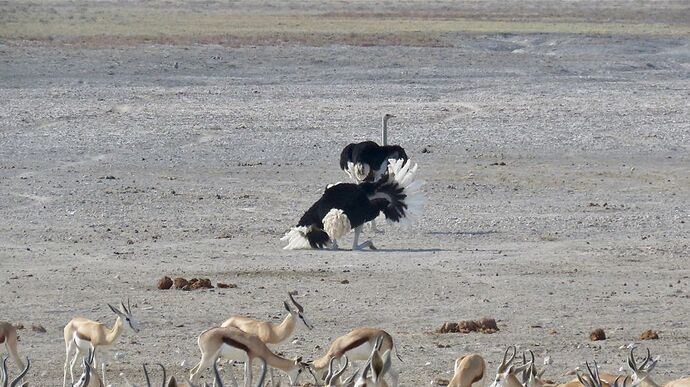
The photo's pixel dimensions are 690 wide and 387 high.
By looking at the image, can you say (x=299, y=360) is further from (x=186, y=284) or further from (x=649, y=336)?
(x=186, y=284)

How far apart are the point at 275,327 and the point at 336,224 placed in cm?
604

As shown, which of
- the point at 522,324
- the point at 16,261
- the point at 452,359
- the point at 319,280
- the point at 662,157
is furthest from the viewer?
the point at 662,157

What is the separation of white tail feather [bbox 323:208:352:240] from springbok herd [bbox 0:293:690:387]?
564cm

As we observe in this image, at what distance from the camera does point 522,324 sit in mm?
13211

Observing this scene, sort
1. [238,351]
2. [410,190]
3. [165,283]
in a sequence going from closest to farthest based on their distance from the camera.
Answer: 1. [238,351]
2. [165,283]
3. [410,190]

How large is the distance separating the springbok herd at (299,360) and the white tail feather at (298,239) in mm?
5637

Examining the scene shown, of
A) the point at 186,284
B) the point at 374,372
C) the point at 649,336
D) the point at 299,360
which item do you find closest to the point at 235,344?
the point at 299,360

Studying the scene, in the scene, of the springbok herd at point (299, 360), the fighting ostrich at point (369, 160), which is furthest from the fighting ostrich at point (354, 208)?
the springbok herd at point (299, 360)

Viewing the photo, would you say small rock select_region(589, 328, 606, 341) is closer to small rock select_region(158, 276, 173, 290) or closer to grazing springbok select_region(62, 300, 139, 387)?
grazing springbok select_region(62, 300, 139, 387)

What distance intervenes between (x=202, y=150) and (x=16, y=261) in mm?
9300

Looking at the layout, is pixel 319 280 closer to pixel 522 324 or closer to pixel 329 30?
pixel 522 324

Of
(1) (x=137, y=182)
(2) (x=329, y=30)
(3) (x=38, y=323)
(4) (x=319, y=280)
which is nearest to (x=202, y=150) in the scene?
(1) (x=137, y=182)

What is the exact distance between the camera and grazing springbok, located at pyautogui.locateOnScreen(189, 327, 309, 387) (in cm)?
1020

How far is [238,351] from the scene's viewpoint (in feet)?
33.5
